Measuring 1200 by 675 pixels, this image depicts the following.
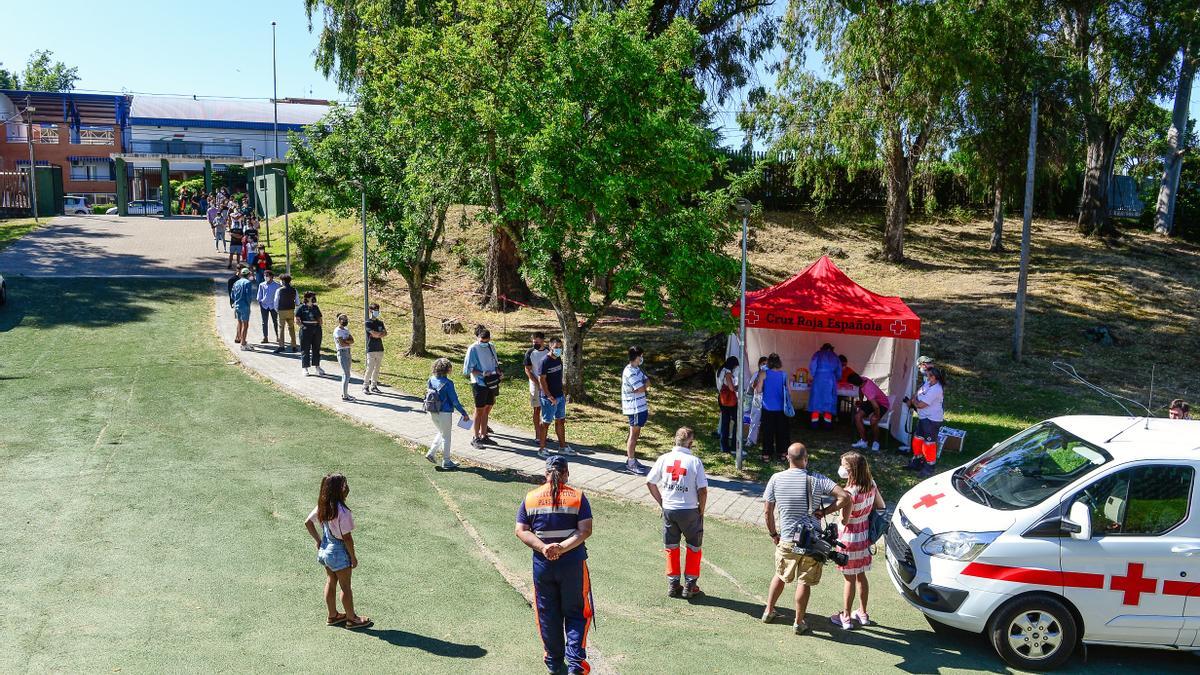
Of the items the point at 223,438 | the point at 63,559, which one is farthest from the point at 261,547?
the point at 223,438

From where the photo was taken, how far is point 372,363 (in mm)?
14906

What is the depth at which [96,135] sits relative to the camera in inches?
2336

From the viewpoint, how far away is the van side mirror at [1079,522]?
6.72 meters

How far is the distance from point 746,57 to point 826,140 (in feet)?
10.1

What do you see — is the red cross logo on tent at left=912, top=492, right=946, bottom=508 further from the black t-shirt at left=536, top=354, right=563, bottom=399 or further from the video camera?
the black t-shirt at left=536, top=354, right=563, bottom=399

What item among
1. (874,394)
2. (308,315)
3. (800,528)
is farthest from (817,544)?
(308,315)

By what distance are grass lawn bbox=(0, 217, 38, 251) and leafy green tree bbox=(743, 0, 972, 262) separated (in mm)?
24570

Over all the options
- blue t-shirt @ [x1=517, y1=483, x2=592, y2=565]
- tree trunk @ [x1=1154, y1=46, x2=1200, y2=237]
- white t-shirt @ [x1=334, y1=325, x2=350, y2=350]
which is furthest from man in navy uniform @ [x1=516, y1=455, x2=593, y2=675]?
tree trunk @ [x1=1154, y1=46, x2=1200, y2=237]

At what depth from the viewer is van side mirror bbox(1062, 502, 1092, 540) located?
672 cm

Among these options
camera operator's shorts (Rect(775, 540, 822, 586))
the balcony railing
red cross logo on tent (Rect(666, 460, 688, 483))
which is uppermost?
the balcony railing

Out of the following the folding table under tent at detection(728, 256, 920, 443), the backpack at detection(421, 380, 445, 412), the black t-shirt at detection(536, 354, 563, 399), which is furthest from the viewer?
the folding table under tent at detection(728, 256, 920, 443)

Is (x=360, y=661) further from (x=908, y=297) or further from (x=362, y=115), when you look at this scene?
(x=908, y=297)

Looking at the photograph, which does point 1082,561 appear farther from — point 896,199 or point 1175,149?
point 1175,149

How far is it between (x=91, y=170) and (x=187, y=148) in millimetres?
6457
